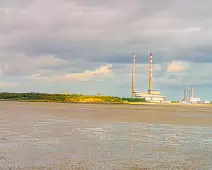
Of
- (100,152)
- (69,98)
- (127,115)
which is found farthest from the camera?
(69,98)

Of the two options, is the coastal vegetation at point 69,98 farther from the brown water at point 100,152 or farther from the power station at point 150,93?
the brown water at point 100,152

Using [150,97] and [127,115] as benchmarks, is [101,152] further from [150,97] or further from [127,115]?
[150,97]

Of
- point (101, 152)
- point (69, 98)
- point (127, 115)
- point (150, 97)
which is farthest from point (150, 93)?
point (101, 152)

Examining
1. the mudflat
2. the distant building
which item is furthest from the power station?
the mudflat

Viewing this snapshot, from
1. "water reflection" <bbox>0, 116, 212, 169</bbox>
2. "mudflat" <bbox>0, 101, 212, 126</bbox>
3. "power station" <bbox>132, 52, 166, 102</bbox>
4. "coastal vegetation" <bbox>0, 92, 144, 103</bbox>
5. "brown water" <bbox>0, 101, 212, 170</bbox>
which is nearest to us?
"brown water" <bbox>0, 101, 212, 170</bbox>

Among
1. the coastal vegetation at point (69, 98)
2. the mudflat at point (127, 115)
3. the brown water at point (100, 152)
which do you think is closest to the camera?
the brown water at point (100, 152)

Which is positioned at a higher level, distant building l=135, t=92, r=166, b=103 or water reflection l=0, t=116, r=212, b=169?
distant building l=135, t=92, r=166, b=103

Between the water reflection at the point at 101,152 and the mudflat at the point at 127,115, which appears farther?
the mudflat at the point at 127,115

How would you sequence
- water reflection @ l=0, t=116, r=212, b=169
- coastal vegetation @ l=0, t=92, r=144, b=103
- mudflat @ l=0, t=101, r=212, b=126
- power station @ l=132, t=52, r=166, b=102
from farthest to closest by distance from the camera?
power station @ l=132, t=52, r=166, b=102 < coastal vegetation @ l=0, t=92, r=144, b=103 < mudflat @ l=0, t=101, r=212, b=126 < water reflection @ l=0, t=116, r=212, b=169

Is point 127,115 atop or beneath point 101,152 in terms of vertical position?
atop

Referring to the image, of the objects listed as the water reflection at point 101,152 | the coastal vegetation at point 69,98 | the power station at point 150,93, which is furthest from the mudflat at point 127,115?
the power station at point 150,93

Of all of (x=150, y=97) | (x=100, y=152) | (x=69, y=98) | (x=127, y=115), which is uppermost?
(x=150, y=97)

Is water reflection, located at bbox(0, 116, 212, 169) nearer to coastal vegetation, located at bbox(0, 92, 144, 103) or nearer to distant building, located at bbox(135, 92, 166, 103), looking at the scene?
coastal vegetation, located at bbox(0, 92, 144, 103)

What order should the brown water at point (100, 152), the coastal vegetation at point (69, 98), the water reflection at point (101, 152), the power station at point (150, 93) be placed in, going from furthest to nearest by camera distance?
the power station at point (150, 93) < the coastal vegetation at point (69, 98) < the water reflection at point (101, 152) < the brown water at point (100, 152)
